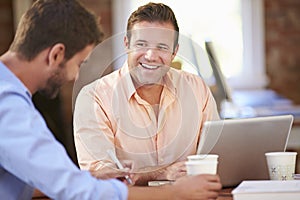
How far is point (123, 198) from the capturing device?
1386 mm

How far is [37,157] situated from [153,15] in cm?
68

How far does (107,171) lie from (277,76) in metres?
3.87

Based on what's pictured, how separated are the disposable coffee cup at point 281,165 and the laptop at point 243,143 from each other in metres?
0.06

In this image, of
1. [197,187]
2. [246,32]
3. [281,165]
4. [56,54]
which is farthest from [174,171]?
[246,32]

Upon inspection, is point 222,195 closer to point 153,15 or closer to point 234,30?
point 153,15

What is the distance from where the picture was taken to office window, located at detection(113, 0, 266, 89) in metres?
5.32

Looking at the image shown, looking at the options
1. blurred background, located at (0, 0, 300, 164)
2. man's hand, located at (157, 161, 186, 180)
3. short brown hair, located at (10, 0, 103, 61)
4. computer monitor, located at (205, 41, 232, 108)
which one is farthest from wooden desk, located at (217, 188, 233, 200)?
blurred background, located at (0, 0, 300, 164)

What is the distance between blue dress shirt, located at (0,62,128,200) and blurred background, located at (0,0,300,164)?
396 centimetres

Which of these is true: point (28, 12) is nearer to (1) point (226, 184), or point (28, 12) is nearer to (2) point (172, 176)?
(2) point (172, 176)

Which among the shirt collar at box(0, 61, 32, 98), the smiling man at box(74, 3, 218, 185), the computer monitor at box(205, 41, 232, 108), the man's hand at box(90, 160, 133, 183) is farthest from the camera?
the computer monitor at box(205, 41, 232, 108)

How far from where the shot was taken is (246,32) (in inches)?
213

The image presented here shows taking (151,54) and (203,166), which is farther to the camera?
(151,54)

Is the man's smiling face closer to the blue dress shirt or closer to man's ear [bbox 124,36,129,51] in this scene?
man's ear [bbox 124,36,129,51]

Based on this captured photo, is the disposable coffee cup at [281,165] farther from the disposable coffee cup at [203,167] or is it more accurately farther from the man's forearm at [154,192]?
the man's forearm at [154,192]
